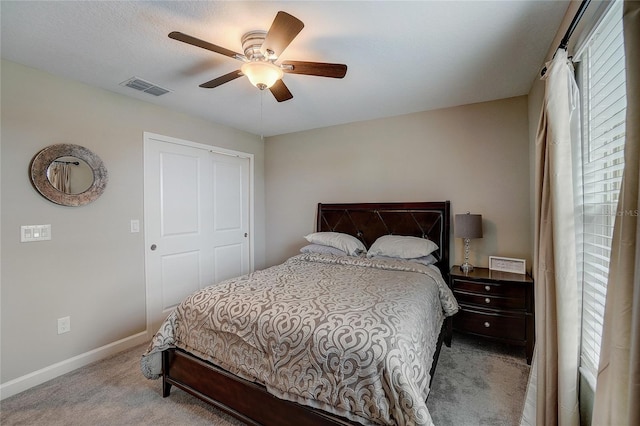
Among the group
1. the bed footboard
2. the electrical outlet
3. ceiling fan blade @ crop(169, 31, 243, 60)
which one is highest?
ceiling fan blade @ crop(169, 31, 243, 60)

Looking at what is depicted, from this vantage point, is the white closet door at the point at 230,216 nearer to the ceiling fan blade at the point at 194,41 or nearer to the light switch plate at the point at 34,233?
the light switch plate at the point at 34,233

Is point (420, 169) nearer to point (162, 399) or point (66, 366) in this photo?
point (162, 399)

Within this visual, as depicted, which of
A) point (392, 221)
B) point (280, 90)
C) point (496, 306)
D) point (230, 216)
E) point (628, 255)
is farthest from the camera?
point (230, 216)

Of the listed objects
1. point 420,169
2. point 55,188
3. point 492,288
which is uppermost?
point 420,169

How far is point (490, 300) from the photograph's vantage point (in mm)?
2559

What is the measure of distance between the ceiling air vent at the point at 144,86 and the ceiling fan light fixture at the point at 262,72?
132 cm

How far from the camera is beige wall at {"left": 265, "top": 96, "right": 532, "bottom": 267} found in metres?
2.88

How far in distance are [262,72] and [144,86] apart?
5.02 feet

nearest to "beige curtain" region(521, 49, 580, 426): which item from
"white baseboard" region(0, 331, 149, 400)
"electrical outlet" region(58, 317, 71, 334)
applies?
"white baseboard" region(0, 331, 149, 400)

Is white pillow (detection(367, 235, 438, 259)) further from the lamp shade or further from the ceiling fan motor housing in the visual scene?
the ceiling fan motor housing

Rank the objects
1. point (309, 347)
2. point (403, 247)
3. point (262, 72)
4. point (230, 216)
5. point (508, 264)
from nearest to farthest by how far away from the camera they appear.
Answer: point (309, 347)
point (262, 72)
point (508, 264)
point (403, 247)
point (230, 216)

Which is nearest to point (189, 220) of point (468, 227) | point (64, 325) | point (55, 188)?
point (55, 188)

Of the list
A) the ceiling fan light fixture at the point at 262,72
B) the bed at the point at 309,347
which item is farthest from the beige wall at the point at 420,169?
the ceiling fan light fixture at the point at 262,72

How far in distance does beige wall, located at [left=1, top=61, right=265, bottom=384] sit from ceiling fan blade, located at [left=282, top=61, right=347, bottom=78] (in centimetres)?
200
